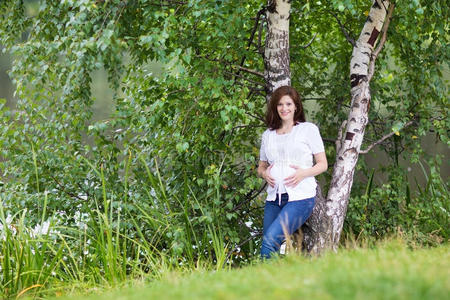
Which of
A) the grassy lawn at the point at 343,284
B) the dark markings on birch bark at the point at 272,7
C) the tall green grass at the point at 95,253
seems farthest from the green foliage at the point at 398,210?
the grassy lawn at the point at 343,284

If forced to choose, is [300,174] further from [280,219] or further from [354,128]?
[354,128]

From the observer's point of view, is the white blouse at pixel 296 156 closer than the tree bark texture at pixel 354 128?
Yes

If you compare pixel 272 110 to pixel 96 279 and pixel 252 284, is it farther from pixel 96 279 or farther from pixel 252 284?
pixel 252 284

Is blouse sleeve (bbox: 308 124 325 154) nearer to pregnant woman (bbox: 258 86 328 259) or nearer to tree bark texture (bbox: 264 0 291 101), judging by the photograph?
pregnant woman (bbox: 258 86 328 259)

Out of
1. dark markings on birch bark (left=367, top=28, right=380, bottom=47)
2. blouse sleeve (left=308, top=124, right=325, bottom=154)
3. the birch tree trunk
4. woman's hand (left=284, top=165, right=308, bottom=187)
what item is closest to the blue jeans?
woman's hand (left=284, top=165, right=308, bottom=187)

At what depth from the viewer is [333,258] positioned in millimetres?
3207

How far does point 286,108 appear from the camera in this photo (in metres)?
4.38

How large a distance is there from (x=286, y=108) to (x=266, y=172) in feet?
1.67

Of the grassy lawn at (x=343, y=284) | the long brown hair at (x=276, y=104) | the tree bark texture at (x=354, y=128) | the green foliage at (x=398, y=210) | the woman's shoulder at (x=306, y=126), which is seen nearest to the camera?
the grassy lawn at (x=343, y=284)

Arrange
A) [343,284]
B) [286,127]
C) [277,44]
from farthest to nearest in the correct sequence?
[277,44] < [286,127] < [343,284]

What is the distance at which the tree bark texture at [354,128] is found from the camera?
5086mm

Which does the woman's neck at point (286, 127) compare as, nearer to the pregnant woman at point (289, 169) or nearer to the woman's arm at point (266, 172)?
the pregnant woman at point (289, 169)

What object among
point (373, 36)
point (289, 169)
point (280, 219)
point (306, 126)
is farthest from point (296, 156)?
point (373, 36)

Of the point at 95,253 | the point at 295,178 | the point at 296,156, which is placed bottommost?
the point at 95,253
